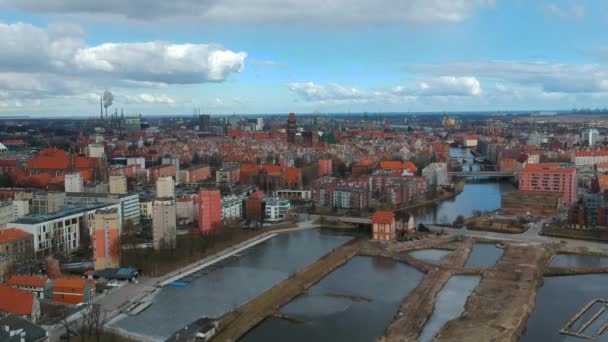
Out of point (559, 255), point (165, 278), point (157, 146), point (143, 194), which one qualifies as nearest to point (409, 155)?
point (157, 146)

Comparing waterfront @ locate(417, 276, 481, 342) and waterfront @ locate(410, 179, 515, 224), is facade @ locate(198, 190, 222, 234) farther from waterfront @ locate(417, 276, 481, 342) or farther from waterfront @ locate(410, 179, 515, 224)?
waterfront @ locate(417, 276, 481, 342)

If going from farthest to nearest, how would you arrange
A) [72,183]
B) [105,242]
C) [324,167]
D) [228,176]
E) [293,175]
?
[324,167] → [228,176] → [293,175] → [72,183] → [105,242]

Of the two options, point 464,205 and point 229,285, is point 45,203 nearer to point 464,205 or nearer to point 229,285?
point 229,285

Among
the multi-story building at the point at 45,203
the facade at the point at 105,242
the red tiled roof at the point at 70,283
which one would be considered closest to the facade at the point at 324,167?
the multi-story building at the point at 45,203

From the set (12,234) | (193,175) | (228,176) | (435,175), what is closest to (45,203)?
(12,234)

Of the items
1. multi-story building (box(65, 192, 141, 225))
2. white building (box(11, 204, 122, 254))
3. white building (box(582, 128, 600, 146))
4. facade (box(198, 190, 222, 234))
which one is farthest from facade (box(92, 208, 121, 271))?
white building (box(582, 128, 600, 146))

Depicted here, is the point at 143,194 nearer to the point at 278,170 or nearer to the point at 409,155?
the point at 278,170

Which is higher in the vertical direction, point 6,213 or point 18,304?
point 6,213
